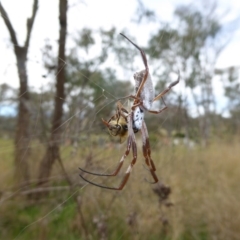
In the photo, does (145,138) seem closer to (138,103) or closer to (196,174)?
(138,103)

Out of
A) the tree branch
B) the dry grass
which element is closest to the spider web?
the dry grass

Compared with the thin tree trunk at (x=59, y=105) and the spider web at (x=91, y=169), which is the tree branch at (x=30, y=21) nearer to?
the thin tree trunk at (x=59, y=105)

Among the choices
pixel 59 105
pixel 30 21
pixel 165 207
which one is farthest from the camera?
pixel 165 207

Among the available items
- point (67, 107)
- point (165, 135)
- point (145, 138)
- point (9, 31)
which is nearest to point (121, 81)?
point (67, 107)

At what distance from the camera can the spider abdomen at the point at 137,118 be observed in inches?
35.9

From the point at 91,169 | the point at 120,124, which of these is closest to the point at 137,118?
the point at 120,124

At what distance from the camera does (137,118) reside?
3.00 ft

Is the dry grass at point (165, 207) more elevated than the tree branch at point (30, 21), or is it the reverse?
the tree branch at point (30, 21)

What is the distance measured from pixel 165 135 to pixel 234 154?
6.45 ft

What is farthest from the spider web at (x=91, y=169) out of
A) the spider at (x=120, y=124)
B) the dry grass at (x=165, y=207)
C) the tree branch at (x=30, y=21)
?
the tree branch at (x=30, y=21)

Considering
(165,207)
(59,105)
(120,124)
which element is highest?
(59,105)

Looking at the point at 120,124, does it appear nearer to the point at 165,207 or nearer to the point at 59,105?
the point at 59,105

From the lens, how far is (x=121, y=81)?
2955mm

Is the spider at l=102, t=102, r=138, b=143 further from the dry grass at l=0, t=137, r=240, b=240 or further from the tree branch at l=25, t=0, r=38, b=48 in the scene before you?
the dry grass at l=0, t=137, r=240, b=240
